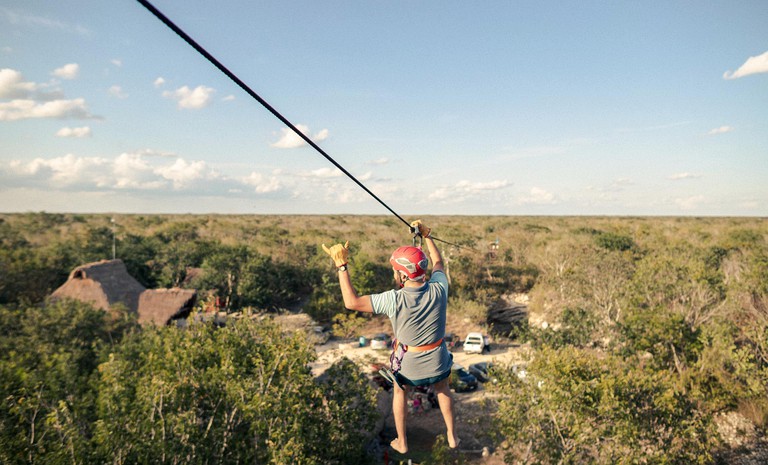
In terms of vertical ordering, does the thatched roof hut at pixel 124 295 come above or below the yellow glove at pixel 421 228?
below

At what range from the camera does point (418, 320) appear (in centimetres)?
445

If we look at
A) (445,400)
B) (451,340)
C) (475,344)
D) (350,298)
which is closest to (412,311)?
(350,298)

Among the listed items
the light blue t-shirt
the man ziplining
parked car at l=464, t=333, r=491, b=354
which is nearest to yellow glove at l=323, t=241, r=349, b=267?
the man ziplining

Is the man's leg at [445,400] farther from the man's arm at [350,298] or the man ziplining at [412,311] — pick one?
the man's arm at [350,298]

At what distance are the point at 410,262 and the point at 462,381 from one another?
21.2 metres

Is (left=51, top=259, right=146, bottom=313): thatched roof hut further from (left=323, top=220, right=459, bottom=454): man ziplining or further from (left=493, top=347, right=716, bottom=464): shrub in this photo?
(left=323, top=220, right=459, bottom=454): man ziplining

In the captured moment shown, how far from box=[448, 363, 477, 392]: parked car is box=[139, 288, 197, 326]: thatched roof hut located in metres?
16.4

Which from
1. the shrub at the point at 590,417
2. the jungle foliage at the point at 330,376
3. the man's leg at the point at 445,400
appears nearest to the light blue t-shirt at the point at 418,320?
the man's leg at the point at 445,400

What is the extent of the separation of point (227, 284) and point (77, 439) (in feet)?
86.9

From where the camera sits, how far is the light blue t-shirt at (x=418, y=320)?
441 centimetres

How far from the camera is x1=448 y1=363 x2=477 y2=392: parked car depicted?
914 inches

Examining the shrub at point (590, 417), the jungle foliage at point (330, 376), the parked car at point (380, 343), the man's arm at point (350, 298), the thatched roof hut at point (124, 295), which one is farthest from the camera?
the parked car at point (380, 343)

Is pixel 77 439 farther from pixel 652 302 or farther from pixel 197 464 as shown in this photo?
pixel 652 302

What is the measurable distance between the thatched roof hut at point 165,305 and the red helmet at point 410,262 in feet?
77.5
